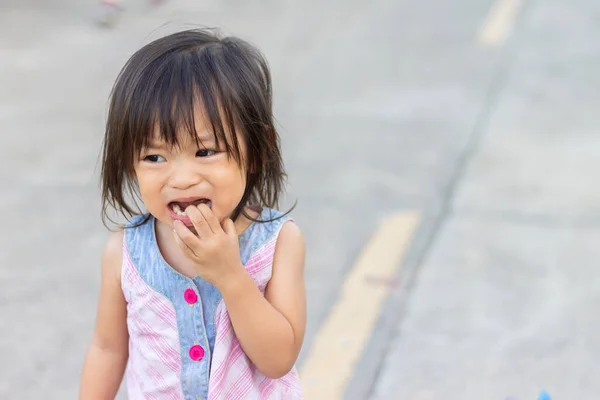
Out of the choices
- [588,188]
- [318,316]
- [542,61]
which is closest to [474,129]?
[588,188]

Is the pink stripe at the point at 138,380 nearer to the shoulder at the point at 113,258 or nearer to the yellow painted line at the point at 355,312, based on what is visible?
the shoulder at the point at 113,258

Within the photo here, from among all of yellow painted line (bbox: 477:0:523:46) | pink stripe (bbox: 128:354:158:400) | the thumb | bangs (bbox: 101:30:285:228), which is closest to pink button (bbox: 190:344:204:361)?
pink stripe (bbox: 128:354:158:400)

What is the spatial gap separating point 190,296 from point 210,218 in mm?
210

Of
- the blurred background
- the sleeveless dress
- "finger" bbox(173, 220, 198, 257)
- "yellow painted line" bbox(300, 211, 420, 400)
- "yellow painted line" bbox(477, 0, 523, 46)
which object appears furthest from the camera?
"yellow painted line" bbox(477, 0, 523, 46)

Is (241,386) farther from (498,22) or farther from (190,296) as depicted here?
(498,22)

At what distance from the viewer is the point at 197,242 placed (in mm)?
1609

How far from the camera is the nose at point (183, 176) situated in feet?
5.31

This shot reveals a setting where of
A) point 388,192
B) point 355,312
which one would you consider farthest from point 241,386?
point 388,192

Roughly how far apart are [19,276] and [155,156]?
81.8 inches

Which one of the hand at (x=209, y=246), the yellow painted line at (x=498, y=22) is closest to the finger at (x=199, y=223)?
the hand at (x=209, y=246)

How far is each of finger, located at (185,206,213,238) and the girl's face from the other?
3 cm

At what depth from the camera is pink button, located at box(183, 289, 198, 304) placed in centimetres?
175

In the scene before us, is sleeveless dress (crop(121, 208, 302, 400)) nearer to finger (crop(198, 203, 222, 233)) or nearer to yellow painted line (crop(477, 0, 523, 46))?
finger (crop(198, 203, 222, 233))

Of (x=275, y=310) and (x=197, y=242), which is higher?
(x=197, y=242)
